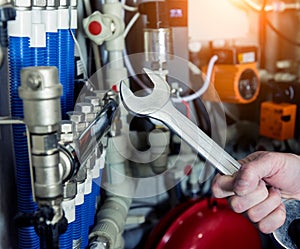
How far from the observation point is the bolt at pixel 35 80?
0.53 metres

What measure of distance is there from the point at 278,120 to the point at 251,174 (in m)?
0.80

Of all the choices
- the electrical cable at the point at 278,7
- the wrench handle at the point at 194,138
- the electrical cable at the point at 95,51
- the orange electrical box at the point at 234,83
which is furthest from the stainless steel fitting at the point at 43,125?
the electrical cable at the point at 278,7

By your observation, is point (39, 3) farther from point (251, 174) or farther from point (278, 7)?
point (278, 7)

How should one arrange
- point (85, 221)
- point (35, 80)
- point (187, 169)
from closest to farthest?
1. point (35, 80)
2. point (85, 221)
3. point (187, 169)

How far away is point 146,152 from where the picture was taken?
45.7 inches

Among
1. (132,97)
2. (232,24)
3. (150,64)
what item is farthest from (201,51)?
(132,97)

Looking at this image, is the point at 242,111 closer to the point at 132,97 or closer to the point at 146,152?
the point at 146,152

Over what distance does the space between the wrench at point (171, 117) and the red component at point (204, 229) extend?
1.29 feet

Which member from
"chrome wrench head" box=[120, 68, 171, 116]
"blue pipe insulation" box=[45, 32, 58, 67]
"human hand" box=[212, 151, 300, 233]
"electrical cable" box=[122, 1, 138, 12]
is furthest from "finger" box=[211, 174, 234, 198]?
"electrical cable" box=[122, 1, 138, 12]

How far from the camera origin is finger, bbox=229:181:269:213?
797mm

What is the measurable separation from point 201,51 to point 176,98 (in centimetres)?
40

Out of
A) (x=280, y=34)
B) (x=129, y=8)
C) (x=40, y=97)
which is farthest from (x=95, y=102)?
(x=280, y=34)

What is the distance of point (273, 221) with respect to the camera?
0.83 metres

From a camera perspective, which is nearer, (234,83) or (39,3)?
(39,3)
